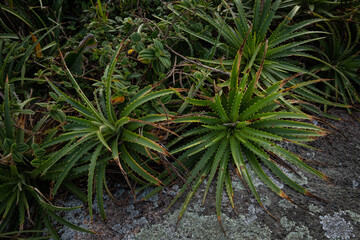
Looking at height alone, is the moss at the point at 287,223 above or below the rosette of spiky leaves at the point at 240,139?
below

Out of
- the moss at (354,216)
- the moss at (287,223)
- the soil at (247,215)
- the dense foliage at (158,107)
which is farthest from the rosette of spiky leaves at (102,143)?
the moss at (354,216)

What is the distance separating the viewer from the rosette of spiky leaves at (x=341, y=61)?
7.20ft

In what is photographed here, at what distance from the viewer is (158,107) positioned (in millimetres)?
1780

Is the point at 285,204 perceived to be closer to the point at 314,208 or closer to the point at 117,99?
the point at 314,208

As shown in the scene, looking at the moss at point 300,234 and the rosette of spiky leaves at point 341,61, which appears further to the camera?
the rosette of spiky leaves at point 341,61

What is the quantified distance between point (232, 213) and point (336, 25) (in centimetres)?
187

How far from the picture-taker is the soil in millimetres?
1435

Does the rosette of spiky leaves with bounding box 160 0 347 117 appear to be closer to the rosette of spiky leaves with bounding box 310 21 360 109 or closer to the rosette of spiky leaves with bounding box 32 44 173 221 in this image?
the rosette of spiky leaves with bounding box 310 21 360 109

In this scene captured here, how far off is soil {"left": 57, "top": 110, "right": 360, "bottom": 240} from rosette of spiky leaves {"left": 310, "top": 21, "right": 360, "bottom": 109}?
0.69 metres

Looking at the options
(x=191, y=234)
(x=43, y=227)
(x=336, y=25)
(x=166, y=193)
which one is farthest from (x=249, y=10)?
(x=43, y=227)

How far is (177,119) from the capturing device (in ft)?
5.54

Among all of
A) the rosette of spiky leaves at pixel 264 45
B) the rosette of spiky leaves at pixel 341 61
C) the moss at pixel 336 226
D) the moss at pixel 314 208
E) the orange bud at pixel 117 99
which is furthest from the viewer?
the rosette of spiky leaves at pixel 341 61

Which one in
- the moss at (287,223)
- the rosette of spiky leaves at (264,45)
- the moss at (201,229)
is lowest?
the moss at (201,229)

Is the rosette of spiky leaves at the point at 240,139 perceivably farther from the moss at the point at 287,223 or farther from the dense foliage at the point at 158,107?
the moss at the point at 287,223
